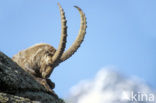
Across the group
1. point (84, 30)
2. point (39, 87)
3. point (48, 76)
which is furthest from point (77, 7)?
point (39, 87)

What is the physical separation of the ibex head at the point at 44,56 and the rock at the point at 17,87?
18.7 ft

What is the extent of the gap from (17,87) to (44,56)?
6665 millimetres

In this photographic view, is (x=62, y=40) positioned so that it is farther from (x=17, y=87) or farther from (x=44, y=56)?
(x=17, y=87)

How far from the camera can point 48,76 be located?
10.2 m

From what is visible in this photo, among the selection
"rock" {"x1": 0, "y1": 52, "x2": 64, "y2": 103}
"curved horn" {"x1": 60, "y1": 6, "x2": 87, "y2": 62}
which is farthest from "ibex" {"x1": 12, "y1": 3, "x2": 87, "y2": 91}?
"rock" {"x1": 0, "y1": 52, "x2": 64, "y2": 103}

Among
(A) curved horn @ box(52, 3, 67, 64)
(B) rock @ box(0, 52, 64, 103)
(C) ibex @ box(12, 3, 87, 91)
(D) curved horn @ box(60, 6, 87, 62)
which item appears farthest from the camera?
(D) curved horn @ box(60, 6, 87, 62)

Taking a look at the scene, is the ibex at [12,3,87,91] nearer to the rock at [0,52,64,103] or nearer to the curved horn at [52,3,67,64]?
the curved horn at [52,3,67,64]

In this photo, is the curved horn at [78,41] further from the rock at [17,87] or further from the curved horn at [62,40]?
the rock at [17,87]

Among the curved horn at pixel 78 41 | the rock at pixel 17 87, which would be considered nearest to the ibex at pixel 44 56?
the curved horn at pixel 78 41

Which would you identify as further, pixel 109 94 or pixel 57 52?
pixel 109 94

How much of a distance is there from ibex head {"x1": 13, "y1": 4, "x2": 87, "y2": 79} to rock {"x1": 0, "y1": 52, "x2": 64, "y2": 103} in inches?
225

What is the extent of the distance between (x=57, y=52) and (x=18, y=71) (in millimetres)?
6232

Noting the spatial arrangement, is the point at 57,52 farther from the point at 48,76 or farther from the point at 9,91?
the point at 9,91

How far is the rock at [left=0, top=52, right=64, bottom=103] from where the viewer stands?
370 cm
